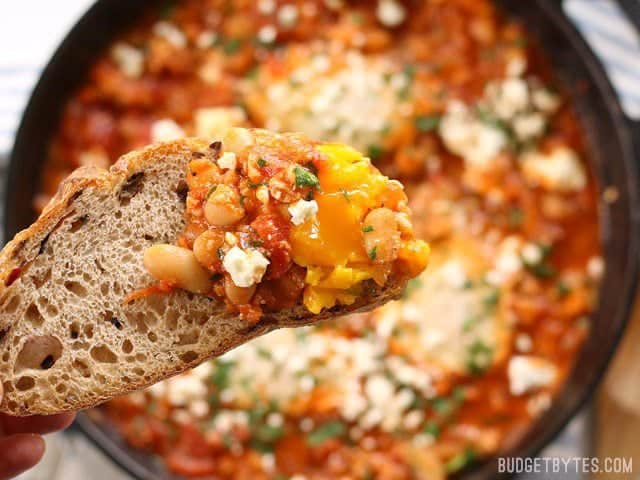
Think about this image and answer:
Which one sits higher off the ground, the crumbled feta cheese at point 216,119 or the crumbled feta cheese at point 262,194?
the crumbled feta cheese at point 262,194

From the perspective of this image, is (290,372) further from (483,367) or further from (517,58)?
(517,58)

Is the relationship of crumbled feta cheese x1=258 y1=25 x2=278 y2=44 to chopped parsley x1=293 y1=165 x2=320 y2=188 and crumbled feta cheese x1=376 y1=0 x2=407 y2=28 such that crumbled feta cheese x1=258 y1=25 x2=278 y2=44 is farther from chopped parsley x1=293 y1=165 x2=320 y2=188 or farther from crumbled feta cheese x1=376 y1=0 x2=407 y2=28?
chopped parsley x1=293 y1=165 x2=320 y2=188

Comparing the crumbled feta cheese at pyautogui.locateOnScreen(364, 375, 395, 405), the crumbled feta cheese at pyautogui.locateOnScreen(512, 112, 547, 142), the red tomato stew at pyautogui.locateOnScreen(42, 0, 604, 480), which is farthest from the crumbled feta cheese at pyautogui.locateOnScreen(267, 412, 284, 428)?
the crumbled feta cheese at pyautogui.locateOnScreen(512, 112, 547, 142)

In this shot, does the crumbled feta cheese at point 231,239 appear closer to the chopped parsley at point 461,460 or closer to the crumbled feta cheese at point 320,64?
the crumbled feta cheese at point 320,64

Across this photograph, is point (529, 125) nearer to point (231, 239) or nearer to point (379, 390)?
point (379, 390)

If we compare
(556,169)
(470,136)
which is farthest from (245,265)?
(556,169)

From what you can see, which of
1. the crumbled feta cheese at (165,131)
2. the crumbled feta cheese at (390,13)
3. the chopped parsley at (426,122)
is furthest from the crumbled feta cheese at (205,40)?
the chopped parsley at (426,122)

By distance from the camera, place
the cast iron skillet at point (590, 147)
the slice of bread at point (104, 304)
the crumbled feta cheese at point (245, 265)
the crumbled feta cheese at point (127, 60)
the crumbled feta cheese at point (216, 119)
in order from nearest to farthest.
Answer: the crumbled feta cheese at point (245, 265) < the slice of bread at point (104, 304) < the cast iron skillet at point (590, 147) < the crumbled feta cheese at point (216, 119) < the crumbled feta cheese at point (127, 60)

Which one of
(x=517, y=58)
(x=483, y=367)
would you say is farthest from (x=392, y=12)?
(x=483, y=367)

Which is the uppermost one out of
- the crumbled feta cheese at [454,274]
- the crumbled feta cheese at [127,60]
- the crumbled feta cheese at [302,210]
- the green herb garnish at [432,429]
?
the crumbled feta cheese at [302,210]
